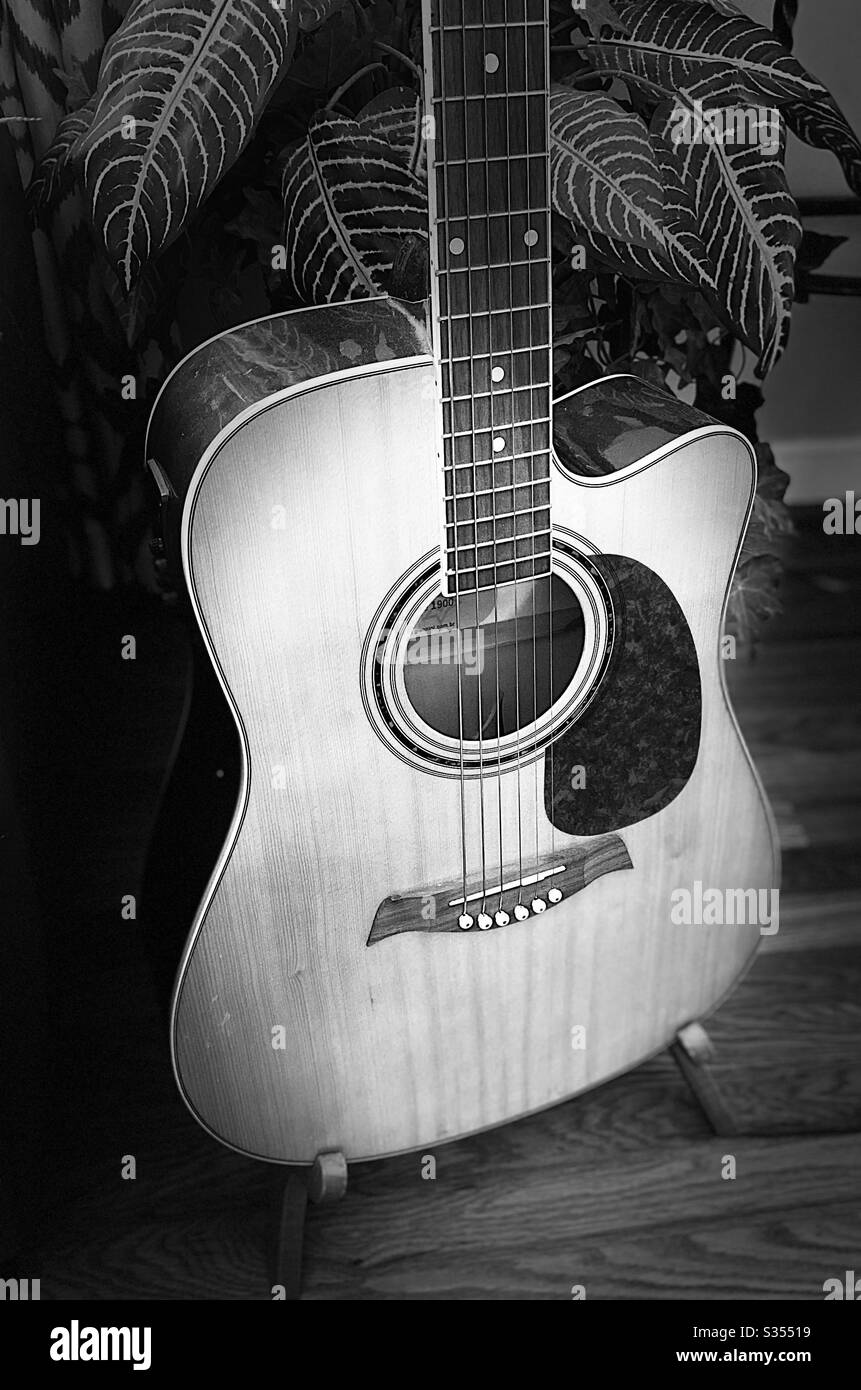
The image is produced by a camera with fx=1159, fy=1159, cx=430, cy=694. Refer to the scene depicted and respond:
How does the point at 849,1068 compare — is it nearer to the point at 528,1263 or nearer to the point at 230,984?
the point at 528,1263

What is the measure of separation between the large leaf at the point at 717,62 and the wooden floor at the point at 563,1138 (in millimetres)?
283

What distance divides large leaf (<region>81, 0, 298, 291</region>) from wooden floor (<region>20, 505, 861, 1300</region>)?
0.29 m

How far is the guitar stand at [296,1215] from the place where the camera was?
914 mm

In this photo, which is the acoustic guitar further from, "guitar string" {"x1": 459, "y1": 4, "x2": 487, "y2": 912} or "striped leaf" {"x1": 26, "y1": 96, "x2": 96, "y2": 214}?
"striped leaf" {"x1": 26, "y1": 96, "x2": 96, "y2": 214}

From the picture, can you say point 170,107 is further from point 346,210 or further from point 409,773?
point 409,773

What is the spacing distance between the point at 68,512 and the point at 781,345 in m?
0.52

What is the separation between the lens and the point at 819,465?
2.86ft

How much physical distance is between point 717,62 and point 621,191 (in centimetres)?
10

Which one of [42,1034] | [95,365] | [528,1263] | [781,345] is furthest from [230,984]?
[781,345]

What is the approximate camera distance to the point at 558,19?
79 cm

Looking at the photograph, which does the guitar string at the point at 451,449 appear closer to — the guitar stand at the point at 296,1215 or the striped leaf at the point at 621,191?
the striped leaf at the point at 621,191

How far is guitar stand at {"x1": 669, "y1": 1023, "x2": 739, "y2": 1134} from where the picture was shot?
3.21 feet

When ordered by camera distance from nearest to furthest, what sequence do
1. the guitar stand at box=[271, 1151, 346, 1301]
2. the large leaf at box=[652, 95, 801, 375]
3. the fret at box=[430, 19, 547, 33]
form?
the fret at box=[430, 19, 547, 33] → the large leaf at box=[652, 95, 801, 375] → the guitar stand at box=[271, 1151, 346, 1301]

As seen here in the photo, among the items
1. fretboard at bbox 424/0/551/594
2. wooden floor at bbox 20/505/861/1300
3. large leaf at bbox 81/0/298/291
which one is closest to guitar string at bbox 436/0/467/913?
fretboard at bbox 424/0/551/594
